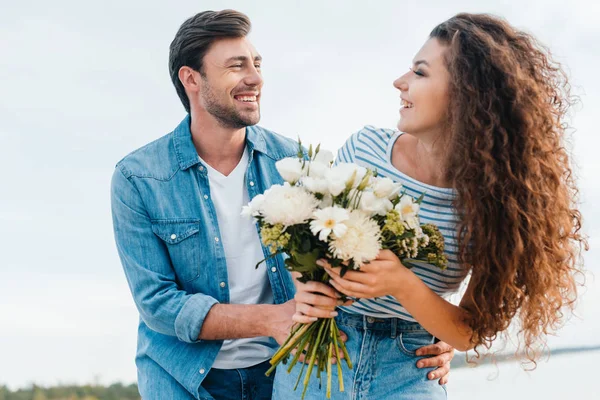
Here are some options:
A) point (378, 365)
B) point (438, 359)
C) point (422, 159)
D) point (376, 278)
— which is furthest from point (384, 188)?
point (438, 359)

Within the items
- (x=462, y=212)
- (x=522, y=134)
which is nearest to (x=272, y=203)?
(x=462, y=212)

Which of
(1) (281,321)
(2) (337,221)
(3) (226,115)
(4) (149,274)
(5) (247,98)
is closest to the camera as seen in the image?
(2) (337,221)

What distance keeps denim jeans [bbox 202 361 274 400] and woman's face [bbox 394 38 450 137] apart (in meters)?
1.51

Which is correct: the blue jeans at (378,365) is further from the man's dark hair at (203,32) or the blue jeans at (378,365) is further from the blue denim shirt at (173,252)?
the man's dark hair at (203,32)

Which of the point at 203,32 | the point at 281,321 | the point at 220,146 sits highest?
the point at 203,32

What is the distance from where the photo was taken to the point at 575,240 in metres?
3.02

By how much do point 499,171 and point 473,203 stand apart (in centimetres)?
16

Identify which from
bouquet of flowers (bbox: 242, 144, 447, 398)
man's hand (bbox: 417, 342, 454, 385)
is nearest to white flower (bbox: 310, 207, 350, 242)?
bouquet of flowers (bbox: 242, 144, 447, 398)

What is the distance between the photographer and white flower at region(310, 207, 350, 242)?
2459mm

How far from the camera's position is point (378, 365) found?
2895 mm

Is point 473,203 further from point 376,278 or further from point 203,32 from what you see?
point 203,32

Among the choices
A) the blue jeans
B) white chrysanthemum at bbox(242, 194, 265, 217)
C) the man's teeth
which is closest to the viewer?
white chrysanthemum at bbox(242, 194, 265, 217)

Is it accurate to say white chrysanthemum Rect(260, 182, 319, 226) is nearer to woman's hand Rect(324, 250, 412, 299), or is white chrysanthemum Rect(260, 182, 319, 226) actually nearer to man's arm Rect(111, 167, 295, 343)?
woman's hand Rect(324, 250, 412, 299)

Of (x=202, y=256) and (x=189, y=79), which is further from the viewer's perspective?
(x=189, y=79)
